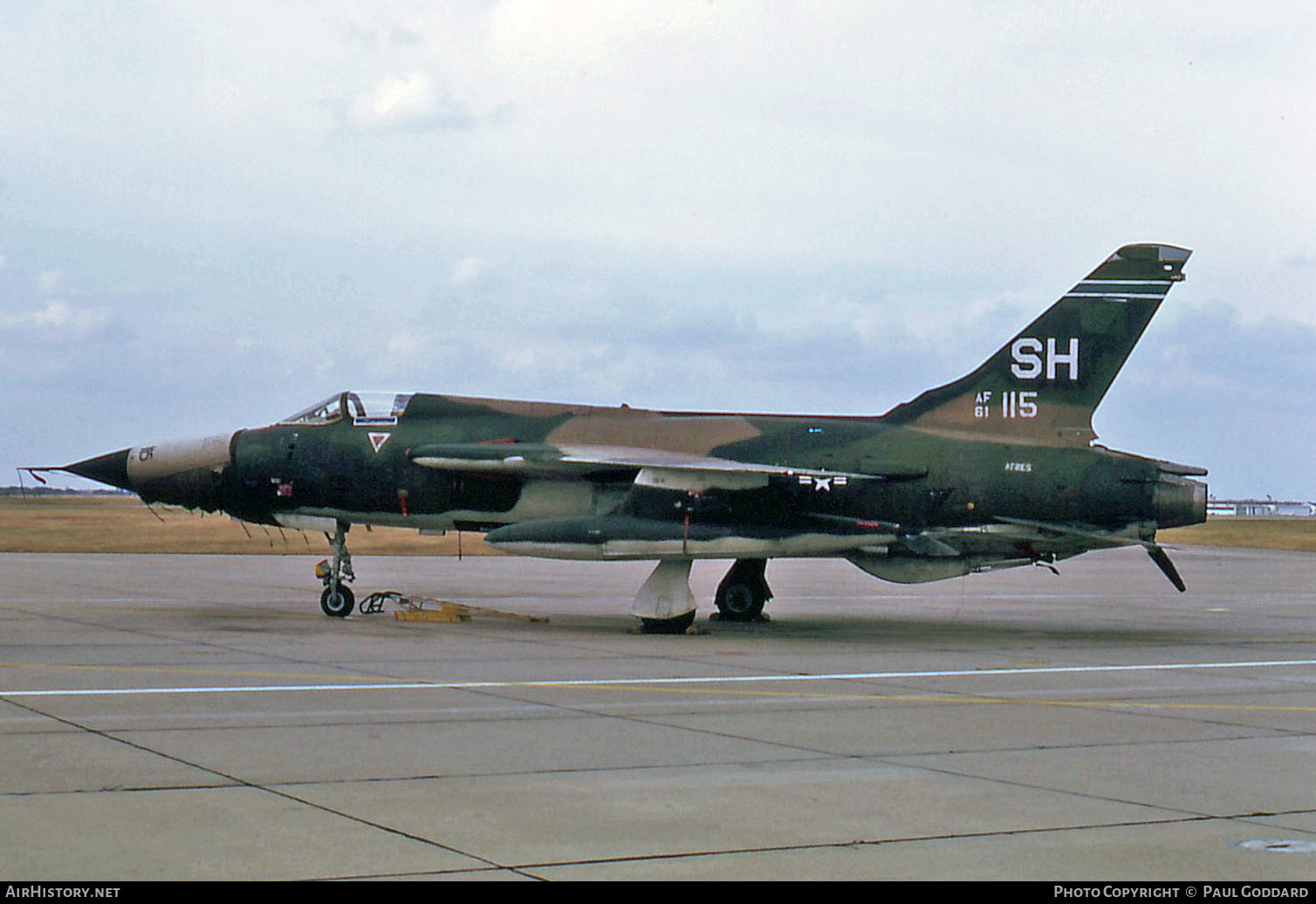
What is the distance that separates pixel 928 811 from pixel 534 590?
21959 mm

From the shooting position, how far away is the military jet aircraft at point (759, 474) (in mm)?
19500

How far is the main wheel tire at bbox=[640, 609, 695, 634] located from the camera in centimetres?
1967

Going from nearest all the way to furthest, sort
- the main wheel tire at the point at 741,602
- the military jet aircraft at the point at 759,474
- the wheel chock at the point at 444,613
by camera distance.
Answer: the military jet aircraft at the point at 759,474 → the wheel chock at the point at 444,613 → the main wheel tire at the point at 741,602

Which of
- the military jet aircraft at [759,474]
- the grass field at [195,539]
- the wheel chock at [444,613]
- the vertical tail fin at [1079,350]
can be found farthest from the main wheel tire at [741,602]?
the grass field at [195,539]

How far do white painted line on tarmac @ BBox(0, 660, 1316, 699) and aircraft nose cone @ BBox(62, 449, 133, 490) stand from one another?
10.0 meters

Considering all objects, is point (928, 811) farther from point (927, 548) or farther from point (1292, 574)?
point (1292, 574)

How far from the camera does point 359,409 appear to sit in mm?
21500

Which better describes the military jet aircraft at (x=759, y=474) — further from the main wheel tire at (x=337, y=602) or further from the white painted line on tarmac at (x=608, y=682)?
the white painted line on tarmac at (x=608, y=682)

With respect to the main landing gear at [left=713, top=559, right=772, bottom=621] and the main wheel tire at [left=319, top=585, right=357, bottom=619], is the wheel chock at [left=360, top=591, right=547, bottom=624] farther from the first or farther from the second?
the main landing gear at [left=713, top=559, right=772, bottom=621]

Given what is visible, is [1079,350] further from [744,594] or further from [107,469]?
[107,469]

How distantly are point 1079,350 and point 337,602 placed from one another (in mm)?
10380

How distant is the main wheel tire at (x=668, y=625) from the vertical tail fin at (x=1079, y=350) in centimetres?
417

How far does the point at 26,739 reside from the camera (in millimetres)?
10000
